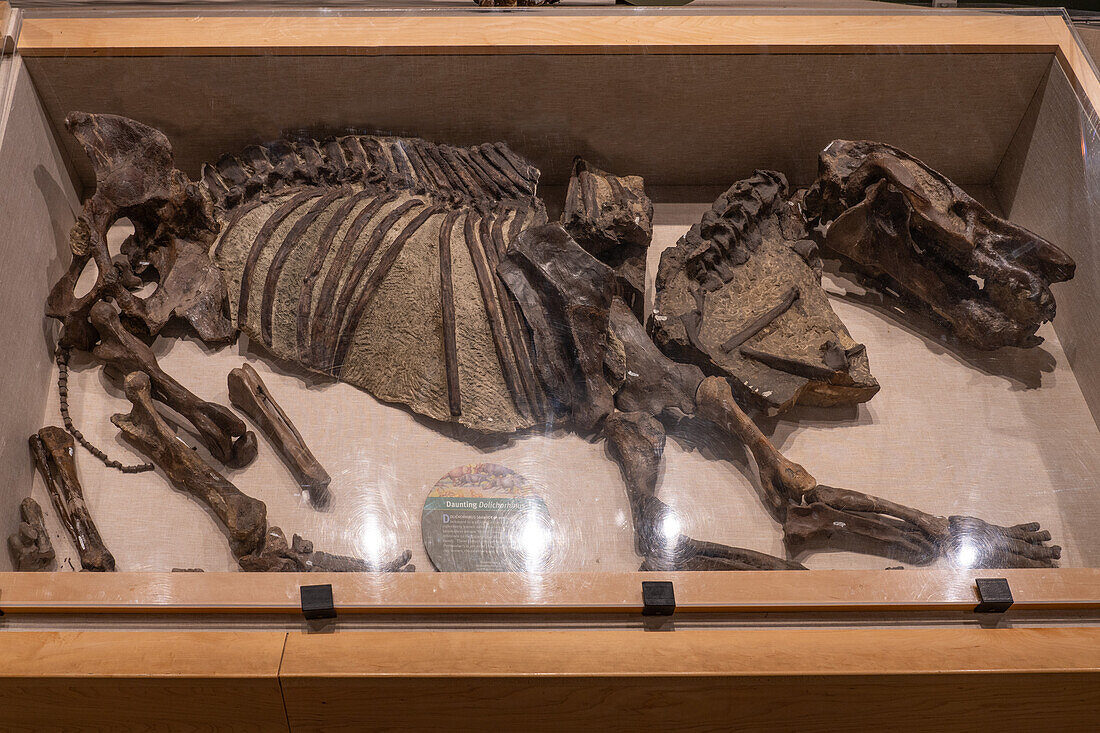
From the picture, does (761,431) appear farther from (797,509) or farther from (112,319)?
(112,319)

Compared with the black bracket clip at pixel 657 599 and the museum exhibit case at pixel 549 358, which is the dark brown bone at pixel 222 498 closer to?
the museum exhibit case at pixel 549 358

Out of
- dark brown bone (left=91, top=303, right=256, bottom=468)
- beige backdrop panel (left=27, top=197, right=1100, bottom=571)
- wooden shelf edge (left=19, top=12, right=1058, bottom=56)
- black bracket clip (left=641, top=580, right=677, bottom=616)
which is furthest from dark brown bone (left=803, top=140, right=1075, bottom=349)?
dark brown bone (left=91, top=303, right=256, bottom=468)

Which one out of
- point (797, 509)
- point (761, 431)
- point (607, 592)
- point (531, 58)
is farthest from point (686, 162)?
point (607, 592)

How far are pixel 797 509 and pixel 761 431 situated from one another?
34 cm

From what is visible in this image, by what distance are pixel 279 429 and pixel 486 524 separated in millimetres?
744

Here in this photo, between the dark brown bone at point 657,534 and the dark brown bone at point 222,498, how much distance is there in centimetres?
64

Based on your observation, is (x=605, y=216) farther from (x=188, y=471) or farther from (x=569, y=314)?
(x=188, y=471)

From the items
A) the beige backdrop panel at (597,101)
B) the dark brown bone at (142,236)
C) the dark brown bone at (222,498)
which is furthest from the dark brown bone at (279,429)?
the beige backdrop panel at (597,101)

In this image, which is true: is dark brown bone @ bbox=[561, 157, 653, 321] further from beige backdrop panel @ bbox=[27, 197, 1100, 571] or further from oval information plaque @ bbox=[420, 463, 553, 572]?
oval information plaque @ bbox=[420, 463, 553, 572]

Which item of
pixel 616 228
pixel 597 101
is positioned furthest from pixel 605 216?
→ pixel 597 101

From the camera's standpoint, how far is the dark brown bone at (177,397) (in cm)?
265

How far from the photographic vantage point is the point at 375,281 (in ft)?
9.71

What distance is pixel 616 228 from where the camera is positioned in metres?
3.12

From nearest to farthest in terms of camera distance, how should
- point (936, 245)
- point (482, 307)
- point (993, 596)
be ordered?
point (993, 596)
point (482, 307)
point (936, 245)
